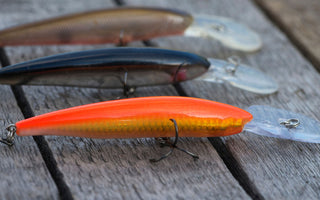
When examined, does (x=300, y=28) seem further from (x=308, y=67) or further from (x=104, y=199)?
(x=104, y=199)

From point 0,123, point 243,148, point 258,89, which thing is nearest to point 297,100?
point 258,89

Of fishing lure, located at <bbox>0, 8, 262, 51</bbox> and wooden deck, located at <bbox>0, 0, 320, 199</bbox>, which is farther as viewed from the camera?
fishing lure, located at <bbox>0, 8, 262, 51</bbox>

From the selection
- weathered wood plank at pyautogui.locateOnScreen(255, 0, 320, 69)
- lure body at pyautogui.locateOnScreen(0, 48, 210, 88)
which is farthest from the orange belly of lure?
weathered wood plank at pyautogui.locateOnScreen(255, 0, 320, 69)

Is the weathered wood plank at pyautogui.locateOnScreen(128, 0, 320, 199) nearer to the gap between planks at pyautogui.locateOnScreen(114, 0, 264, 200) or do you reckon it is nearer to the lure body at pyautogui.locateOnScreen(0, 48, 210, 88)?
the gap between planks at pyautogui.locateOnScreen(114, 0, 264, 200)

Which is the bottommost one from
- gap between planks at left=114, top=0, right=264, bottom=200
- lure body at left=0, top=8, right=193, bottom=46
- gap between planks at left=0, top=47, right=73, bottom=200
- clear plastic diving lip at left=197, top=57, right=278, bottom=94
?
gap between planks at left=114, top=0, right=264, bottom=200

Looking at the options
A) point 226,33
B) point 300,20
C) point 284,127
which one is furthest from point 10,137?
point 300,20

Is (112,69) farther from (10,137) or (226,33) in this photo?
(226,33)

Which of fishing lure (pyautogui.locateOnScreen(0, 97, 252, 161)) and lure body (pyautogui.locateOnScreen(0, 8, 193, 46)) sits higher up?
lure body (pyautogui.locateOnScreen(0, 8, 193, 46))
